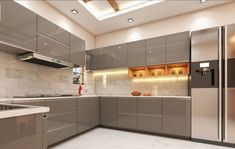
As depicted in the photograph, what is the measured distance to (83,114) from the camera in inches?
125

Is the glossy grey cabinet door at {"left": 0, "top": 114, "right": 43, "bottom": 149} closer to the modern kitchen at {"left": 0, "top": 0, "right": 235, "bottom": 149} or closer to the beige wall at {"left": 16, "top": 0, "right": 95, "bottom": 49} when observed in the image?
the modern kitchen at {"left": 0, "top": 0, "right": 235, "bottom": 149}

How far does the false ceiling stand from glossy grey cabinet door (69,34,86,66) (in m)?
0.64

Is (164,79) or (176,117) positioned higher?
(164,79)

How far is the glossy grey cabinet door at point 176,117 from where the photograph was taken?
280 cm

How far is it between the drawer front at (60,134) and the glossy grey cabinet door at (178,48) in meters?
2.45

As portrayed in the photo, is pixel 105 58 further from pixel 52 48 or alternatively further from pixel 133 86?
pixel 52 48

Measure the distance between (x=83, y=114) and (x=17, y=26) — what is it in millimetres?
2026

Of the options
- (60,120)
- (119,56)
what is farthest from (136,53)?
(60,120)

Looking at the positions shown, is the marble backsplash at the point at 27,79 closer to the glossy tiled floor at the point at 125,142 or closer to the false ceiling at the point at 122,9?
the glossy tiled floor at the point at 125,142

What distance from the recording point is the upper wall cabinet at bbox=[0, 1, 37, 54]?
1961 mm

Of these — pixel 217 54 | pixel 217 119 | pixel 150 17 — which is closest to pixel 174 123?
pixel 217 119

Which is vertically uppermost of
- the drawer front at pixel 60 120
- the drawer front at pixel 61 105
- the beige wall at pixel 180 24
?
the beige wall at pixel 180 24

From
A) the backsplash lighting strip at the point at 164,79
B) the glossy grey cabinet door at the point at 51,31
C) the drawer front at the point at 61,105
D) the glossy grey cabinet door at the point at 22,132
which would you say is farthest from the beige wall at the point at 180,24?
the glossy grey cabinet door at the point at 22,132

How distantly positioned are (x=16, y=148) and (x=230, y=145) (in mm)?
3071
